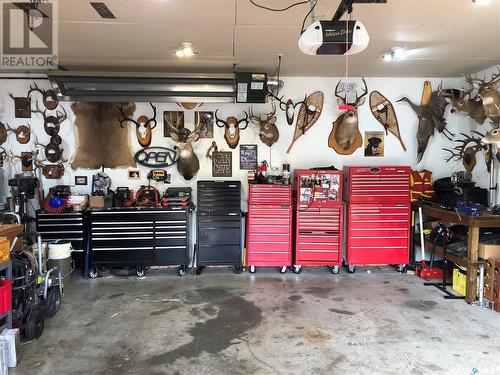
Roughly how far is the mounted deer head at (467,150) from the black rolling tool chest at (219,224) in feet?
10.2

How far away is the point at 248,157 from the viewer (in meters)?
5.34

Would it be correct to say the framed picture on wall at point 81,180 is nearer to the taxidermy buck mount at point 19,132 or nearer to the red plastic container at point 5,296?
the taxidermy buck mount at point 19,132

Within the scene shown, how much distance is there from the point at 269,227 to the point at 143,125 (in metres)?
2.28

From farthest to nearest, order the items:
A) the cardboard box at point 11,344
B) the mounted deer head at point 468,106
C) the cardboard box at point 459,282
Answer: the mounted deer head at point 468,106, the cardboard box at point 459,282, the cardboard box at point 11,344

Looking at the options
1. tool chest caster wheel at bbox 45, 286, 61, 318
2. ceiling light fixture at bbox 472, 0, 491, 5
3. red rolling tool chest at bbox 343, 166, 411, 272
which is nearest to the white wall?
red rolling tool chest at bbox 343, 166, 411, 272

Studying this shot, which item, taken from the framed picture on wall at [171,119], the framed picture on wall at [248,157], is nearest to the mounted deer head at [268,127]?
the framed picture on wall at [248,157]

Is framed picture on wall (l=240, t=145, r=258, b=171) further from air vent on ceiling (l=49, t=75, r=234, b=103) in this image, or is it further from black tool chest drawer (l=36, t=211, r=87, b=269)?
black tool chest drawer (l=36, t=211, r=87, b=269)

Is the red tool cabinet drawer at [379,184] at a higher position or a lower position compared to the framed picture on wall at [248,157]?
lower

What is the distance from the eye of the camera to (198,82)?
466 cm

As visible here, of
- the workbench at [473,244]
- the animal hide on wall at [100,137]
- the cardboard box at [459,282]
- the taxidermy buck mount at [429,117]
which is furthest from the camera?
the taxidermy buck mount at [429,117]

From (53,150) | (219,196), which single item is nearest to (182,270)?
(219,196)

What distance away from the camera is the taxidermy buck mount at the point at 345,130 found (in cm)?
502

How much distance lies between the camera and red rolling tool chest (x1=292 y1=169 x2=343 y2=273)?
4887 mm

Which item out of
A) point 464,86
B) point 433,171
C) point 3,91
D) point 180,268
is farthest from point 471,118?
point 3,91
